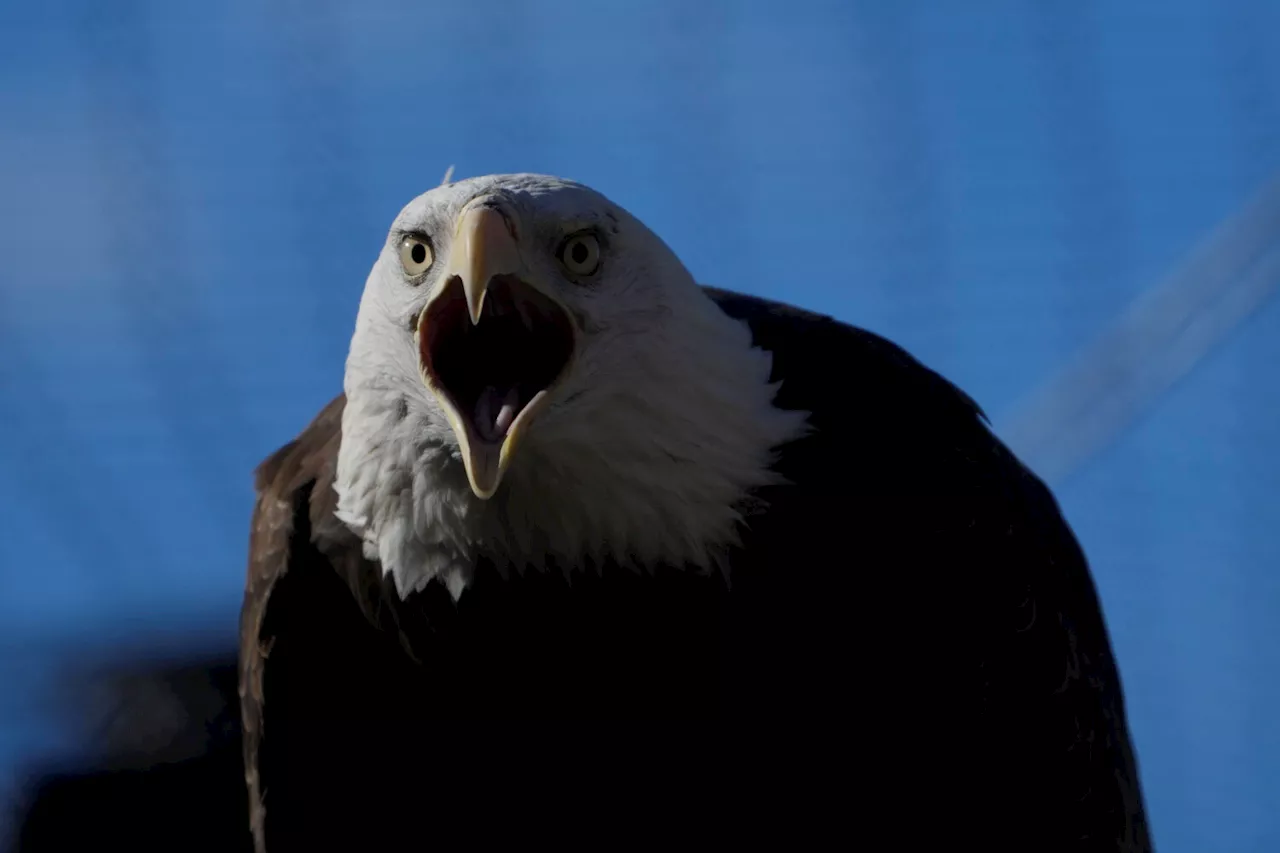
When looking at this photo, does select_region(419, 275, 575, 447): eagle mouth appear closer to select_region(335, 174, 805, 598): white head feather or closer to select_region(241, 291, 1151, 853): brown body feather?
select_region(335, 174, 805, 598): white head feather

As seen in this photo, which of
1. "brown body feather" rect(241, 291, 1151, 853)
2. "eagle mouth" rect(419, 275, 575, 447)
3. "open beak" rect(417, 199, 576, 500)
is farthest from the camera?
"brown body feather" rect(241, 291, 1151, 853)

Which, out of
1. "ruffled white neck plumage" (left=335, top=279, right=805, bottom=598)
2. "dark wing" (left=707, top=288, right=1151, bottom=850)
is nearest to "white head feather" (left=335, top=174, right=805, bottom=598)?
"ruffled white neck plumage" (left=335, top=279, right=805, bottom=598)

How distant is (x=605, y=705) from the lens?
2.60 m

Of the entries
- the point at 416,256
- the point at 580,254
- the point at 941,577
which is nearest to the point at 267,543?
the point at 416,256

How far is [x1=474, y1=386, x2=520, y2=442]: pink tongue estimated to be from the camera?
2.21m

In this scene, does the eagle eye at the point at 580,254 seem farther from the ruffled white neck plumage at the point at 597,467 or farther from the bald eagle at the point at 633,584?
the ruffled white neck plumage at the point at 597,467

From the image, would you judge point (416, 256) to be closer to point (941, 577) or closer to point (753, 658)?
point (753, 658)

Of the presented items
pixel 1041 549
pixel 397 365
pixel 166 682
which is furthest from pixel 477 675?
pixel 166 682

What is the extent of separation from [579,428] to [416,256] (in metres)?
0.35

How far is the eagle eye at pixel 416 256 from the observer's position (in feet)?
Result: 7.75

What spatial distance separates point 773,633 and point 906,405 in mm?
448

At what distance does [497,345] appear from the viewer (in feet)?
7.71

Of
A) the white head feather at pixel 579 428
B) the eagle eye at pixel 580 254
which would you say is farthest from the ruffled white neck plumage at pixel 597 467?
the eagle eye at pixel 580 254

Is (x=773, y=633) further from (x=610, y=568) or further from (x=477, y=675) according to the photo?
(x=477, y=675)
